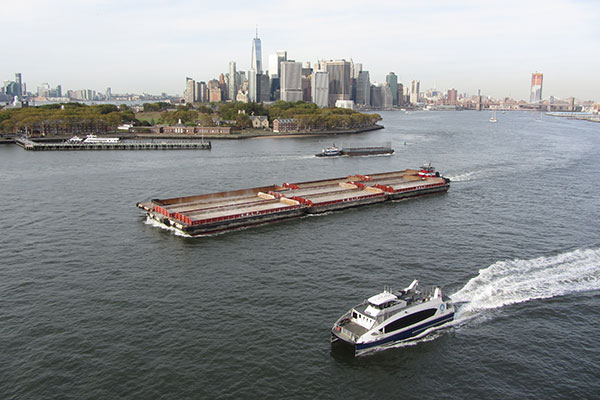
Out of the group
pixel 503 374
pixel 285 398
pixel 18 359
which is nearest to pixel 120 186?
pixel 18 359

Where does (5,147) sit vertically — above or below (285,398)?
above

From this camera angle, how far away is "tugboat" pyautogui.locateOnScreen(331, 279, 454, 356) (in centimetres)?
2494

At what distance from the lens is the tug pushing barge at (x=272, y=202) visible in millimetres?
44312

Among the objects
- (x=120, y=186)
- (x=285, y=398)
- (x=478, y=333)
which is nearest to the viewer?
(x=285, y=398)

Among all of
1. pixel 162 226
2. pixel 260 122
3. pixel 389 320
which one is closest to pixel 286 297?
pixel 389 320

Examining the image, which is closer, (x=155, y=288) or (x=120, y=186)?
(x=155, y=288)

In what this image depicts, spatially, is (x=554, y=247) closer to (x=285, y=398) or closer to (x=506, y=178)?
(x=285, y=398)

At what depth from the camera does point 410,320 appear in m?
26.3

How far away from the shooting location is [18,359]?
928 inches

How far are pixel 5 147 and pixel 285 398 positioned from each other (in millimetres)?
112735

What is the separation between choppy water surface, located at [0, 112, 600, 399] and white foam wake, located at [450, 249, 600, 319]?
0.16 m

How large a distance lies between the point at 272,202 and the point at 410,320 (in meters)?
28.6

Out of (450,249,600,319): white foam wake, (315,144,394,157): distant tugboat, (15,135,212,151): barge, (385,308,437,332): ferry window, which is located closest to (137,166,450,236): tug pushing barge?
(450,249,600,319): white foam wake

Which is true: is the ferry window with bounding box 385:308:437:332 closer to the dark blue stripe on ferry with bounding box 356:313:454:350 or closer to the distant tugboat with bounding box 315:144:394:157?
the dark blue stripe on ferry with bounding box 356:313:454:350
